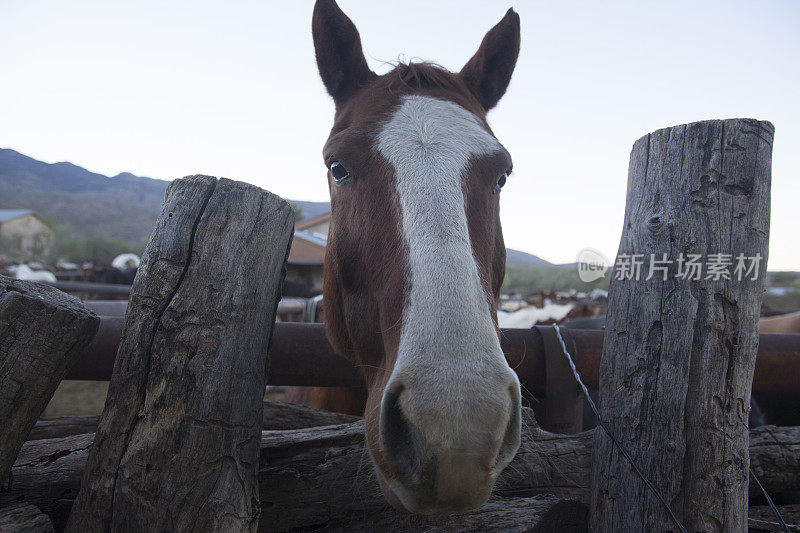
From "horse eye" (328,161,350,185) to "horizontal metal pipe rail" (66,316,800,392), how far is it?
88cm

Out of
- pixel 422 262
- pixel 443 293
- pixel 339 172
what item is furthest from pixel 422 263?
pixel 339 172

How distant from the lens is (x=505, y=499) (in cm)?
164

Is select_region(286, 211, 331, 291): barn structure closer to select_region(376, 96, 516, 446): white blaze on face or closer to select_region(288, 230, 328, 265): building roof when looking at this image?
select_region(288, 230, 328, 265): building roof

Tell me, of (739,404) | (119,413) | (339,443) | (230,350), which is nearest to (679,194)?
(739,404)

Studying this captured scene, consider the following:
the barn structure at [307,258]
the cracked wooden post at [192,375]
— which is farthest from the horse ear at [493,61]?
the barn structure at [307,258]

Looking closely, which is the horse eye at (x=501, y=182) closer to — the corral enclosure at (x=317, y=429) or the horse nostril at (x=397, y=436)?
the corral enclosure at (x=317, y=429)

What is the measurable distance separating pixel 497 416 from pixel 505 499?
769mm

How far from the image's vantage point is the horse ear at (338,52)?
2.22 m

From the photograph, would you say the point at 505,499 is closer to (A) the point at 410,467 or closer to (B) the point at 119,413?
(A) the point at 410,467

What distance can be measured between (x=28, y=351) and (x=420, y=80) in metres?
1.79

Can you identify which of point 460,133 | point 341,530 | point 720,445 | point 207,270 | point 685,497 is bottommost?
point 341,530

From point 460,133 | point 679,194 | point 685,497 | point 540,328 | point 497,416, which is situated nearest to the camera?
point 497,416

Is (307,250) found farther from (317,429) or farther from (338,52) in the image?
(317,429)

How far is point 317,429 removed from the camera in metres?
1.73
